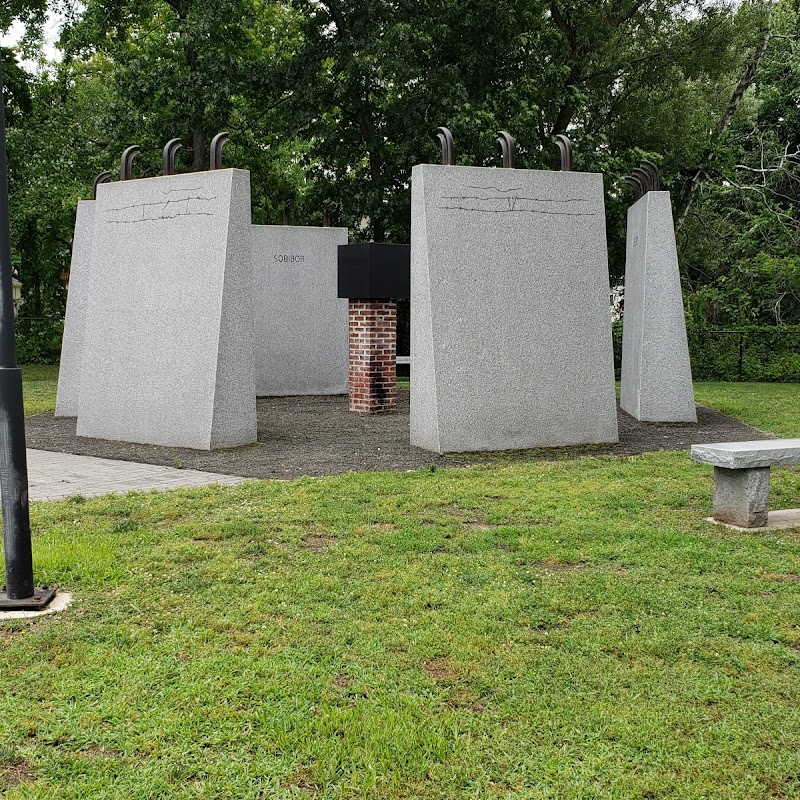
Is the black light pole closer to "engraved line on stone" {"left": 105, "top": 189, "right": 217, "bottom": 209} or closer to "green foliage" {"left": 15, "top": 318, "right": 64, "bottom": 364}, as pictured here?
"engraved line on stone" {"left": 105, "top": 189, "right": 217, "bottom": 209}

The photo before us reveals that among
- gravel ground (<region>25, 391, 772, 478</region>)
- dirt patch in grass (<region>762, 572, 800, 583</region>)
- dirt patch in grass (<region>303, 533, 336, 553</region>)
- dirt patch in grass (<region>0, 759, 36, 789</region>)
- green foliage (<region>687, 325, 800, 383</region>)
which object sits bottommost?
dirt patch in grass (<region>0, 759, 36, 789</region>)

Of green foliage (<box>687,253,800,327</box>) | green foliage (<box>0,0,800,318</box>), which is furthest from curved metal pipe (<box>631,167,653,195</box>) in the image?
green foliage (<box>687,253,800,327</box>)

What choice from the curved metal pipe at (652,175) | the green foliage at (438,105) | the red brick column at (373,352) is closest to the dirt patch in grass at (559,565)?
the red brick column at (373,352)

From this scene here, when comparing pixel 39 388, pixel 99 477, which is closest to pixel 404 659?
pixel 99 477

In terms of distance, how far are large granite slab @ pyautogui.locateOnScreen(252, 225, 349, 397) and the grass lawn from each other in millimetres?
8914

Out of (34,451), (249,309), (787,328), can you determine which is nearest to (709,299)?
(787,328)

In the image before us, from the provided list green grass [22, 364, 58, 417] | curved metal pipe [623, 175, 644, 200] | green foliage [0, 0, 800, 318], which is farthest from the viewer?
green foliage [0, 0, 800, 318]

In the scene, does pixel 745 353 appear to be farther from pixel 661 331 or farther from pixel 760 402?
pixel 661 331

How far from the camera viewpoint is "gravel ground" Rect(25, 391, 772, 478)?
809cm

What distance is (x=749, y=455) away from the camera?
17.8 ft

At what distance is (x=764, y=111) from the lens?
2278 centimetres

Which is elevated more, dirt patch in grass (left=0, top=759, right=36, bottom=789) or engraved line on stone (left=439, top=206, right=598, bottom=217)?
engraved line on stone (left=439, top=206, right=598, bottom=217)

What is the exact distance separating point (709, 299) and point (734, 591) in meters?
19.7

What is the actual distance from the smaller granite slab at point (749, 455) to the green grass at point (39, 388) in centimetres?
983
